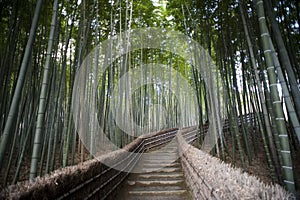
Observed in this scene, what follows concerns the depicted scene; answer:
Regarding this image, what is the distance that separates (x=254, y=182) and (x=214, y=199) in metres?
0.42

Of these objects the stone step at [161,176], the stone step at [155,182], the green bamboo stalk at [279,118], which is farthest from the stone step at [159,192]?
the green bamboo stalk at [279,118]

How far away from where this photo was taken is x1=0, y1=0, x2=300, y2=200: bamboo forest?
1575 mm

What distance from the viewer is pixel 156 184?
337cm

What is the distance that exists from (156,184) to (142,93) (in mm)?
5495

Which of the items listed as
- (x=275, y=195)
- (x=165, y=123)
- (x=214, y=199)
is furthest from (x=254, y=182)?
(x=165, y=123)

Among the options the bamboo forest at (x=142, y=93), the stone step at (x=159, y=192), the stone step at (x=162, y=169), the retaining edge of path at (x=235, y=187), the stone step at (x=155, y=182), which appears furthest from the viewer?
the stone step at (x=162, y=169)

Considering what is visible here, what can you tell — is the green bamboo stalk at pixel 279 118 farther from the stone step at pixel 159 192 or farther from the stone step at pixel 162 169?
the stone step at pixel 162 169

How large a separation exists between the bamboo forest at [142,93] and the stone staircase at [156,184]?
20mm

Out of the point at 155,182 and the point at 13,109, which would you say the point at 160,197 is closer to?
the point at 155,182

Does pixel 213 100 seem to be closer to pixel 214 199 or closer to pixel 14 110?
pixel 214 199

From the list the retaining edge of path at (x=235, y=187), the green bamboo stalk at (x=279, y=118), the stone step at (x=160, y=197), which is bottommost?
the stone step at (x=160, y=197)

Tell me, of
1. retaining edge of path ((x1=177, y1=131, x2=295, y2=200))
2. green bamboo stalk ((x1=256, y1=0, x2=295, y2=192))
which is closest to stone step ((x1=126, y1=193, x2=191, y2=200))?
retaining edge of path ((x1=177, y1=131, x2=295, y2=200))

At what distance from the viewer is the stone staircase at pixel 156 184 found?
295cm

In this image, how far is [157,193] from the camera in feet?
9.77
